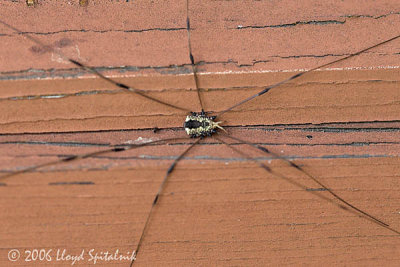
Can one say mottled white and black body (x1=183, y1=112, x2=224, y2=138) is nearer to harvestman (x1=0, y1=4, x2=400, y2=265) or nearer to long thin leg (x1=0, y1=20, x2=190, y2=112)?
harvestman (x1=0, y1=4, x2=400, y2=265)

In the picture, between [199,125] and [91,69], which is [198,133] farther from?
[91,69]

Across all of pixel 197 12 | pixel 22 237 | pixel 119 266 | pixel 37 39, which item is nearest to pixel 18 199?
pixel 22 237

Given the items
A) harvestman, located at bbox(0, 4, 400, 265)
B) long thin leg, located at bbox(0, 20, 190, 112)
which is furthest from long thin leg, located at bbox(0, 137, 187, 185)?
long thin leg, located at bbox(0, 20, 190, 112)

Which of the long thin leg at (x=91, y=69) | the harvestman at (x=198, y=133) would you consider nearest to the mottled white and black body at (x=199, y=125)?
the harvestman at (x=198, y=133)

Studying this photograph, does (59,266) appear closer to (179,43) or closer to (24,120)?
(24,120)

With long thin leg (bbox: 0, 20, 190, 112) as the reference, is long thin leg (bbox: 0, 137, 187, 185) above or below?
below

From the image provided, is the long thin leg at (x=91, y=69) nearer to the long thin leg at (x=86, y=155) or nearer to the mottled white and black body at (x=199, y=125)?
the mottled white and black body at (x=199, y=125)

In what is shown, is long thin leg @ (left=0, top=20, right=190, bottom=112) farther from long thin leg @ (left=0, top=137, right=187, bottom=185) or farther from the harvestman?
long thin leg @ (left=0, top=137, right=187, bottom=185)

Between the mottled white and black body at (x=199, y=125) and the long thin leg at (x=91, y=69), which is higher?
the long thin leg at (x=91, y=69)

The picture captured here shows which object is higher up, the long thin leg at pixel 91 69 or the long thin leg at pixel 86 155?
the long thin leg at pixel 91 69

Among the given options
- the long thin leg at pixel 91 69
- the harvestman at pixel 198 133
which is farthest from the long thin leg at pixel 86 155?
the long thin leg at pixel 91 69
